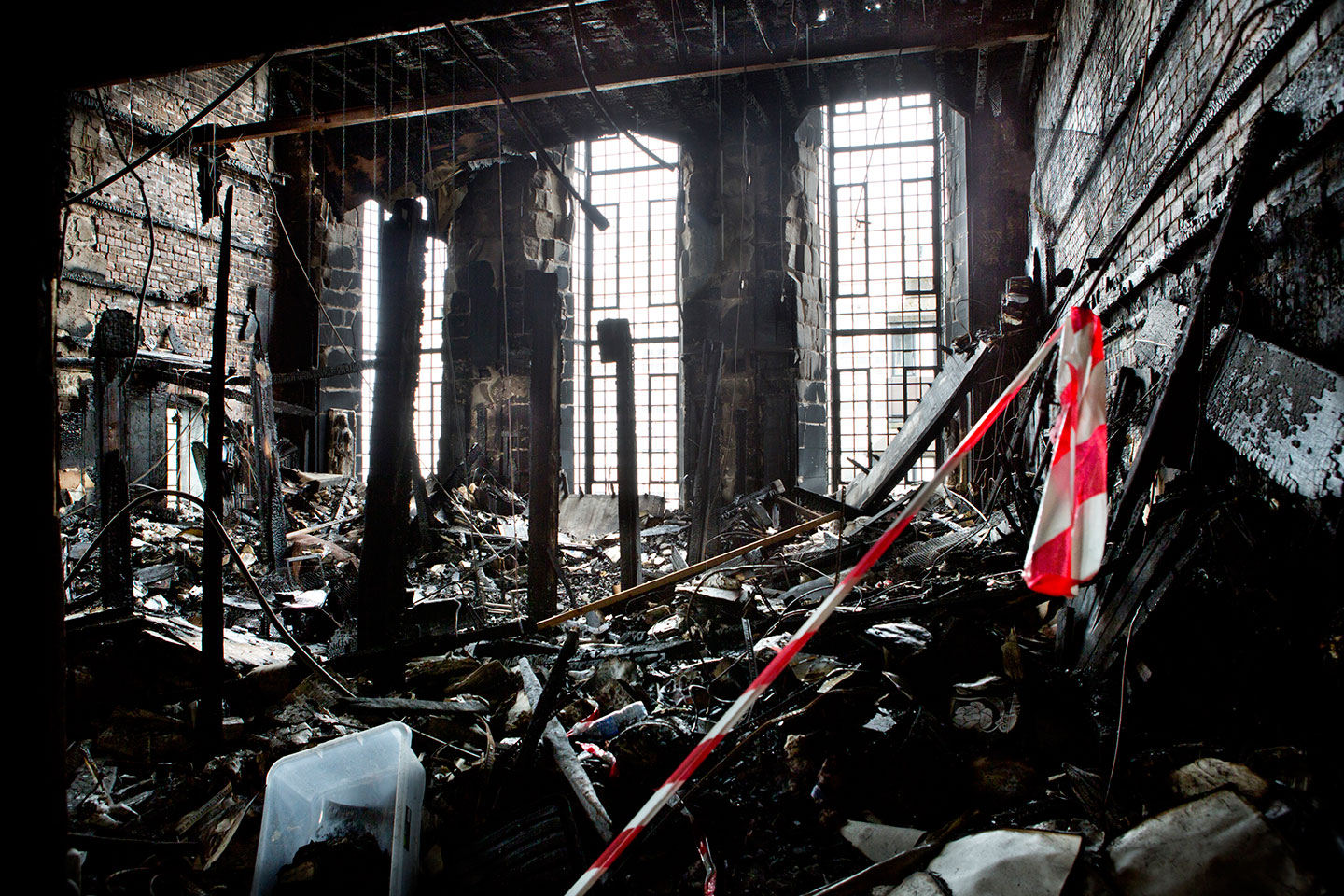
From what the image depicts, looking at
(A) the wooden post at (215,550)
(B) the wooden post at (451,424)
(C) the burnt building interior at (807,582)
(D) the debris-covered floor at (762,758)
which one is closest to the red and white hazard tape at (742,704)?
(C) the burnt building interior at (807,582)

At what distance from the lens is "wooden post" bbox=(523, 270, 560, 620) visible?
425cm

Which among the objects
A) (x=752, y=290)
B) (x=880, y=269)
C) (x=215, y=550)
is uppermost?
(x=880, y=269)

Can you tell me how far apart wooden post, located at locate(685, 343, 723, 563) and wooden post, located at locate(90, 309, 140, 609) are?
4515 mm

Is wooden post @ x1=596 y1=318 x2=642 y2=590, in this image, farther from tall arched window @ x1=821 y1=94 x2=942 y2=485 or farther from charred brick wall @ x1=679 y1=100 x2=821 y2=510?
tall arched window @ x1=821 y1=94 x2=942 y2=485

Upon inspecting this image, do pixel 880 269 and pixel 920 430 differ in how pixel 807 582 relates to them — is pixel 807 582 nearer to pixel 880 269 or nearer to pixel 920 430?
pixel 920 430

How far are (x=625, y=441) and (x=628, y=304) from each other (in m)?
8.74

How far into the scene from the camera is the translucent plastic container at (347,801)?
2.09 m

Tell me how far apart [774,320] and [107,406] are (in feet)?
24.4

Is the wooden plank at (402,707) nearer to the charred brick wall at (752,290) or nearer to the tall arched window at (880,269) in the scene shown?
the charred brick wall at (752,290)

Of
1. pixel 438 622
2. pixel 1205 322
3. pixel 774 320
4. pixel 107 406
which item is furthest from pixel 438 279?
pixel 1205 322

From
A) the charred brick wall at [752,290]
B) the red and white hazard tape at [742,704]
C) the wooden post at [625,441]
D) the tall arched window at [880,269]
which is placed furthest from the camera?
the tall arched window at [880,269]

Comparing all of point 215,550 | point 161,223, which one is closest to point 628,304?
point 161,223

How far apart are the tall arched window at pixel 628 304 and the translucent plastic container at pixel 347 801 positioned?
9.57 metres

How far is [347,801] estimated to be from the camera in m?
2.22
